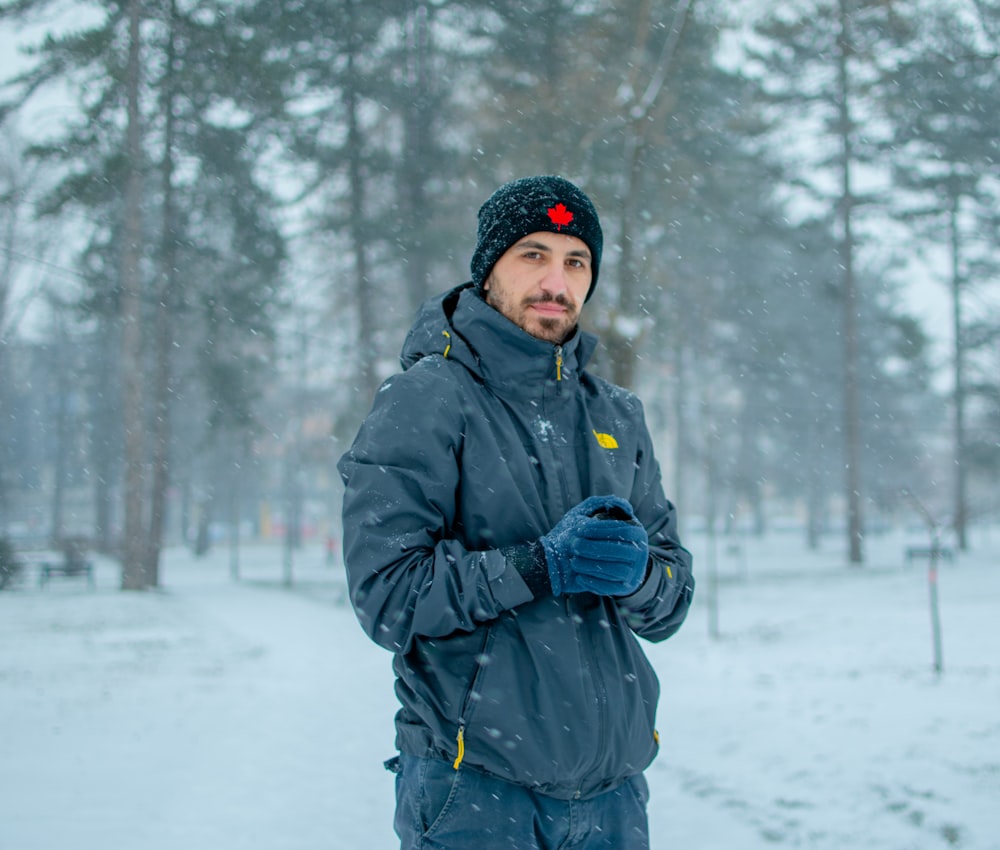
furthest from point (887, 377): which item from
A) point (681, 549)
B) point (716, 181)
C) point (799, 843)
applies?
point (681, 549)

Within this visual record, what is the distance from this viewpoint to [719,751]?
6527mm

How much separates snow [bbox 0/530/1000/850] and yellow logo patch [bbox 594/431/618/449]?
3.26 metres

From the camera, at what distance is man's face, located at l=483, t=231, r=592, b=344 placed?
2113 mm

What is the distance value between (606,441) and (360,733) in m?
5.47

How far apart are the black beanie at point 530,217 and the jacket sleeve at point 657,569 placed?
523 mm

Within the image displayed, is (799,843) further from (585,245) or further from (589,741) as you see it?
(585,245)

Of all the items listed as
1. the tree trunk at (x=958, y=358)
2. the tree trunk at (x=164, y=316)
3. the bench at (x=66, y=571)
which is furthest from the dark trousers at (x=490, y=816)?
the tree trunk at (x=958, y=358)

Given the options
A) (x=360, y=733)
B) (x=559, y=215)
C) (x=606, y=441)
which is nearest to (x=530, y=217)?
(x=559, y=215)

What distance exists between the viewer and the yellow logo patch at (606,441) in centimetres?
A: 214

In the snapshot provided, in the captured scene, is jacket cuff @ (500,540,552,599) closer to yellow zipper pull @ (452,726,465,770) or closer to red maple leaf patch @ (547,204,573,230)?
yellow zipper pull @ (452,726,465,770)

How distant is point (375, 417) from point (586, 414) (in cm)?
56

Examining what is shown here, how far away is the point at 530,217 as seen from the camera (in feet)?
7.10

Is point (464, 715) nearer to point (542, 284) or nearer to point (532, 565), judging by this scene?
point (532, 565)

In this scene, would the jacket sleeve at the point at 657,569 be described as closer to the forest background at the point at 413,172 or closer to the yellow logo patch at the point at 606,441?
the yellow logo patch at the point at 606,441
